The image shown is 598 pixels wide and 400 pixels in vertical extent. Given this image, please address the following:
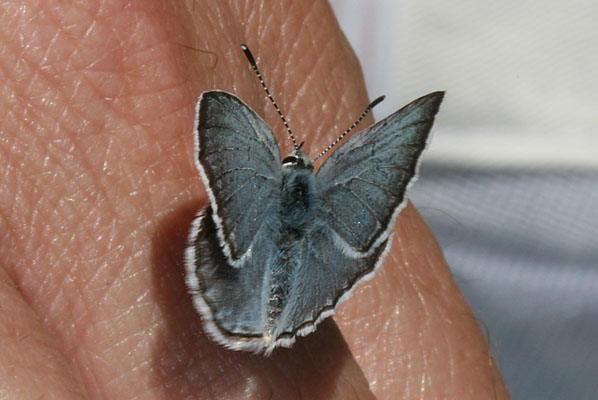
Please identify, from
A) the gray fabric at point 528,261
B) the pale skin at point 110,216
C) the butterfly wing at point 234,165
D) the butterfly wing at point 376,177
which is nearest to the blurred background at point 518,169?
the gray fabric at point 528,261

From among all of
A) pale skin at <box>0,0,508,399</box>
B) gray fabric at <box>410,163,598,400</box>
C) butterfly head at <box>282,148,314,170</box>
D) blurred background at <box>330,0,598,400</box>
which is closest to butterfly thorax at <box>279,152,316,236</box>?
butterfly head at <box>282,148,314,170</box>

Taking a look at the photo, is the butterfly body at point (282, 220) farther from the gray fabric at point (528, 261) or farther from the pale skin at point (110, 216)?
the gray fabric at point (528, 261)

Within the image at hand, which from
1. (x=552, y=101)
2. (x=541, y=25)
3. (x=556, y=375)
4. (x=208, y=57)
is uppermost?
(x=208, y=57)

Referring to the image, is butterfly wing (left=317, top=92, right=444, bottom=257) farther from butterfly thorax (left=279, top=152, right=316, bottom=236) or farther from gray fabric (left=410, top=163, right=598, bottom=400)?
gray fabric (left=410, top=163, right=598, bottom=400)

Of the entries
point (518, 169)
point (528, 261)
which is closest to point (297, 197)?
point (528, 261)

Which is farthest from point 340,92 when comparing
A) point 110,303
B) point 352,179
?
point 110,303

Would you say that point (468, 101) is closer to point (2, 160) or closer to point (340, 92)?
point (340, 92)

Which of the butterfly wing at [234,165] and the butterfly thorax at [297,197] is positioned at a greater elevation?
the butterfly wing at [234,165]
